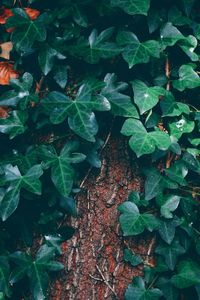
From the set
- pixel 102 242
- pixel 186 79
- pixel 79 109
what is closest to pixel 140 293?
pixel 102 242

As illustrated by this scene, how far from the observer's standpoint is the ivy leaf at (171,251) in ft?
5.36

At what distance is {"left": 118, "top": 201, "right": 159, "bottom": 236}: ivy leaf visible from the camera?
1.59 meters

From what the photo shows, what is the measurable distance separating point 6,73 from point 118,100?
0.50 m

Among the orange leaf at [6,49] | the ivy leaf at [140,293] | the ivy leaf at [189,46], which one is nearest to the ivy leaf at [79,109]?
the orange leaf at [6,49]

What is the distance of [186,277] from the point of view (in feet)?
5.27

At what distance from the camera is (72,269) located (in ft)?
5.32

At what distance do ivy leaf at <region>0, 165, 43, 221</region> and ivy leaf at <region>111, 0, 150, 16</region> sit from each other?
28.4 inches

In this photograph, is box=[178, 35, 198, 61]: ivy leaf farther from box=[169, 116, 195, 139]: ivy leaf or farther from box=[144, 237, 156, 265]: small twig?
box=[144, 237, 156, 265]: small twig

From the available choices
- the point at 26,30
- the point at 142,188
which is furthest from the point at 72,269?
the point at 26,30

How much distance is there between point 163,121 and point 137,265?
0.61 metres

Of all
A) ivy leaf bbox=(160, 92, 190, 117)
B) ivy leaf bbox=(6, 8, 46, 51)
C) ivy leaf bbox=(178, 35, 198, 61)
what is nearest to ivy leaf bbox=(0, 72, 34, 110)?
ivy leaf bbox=(6, 8, 46, 51)

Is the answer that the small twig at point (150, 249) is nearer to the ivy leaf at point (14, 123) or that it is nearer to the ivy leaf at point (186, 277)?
the ivy leaf at point (186, 277)

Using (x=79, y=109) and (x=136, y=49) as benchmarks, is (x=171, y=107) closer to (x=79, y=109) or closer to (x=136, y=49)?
(x=136, y=49)

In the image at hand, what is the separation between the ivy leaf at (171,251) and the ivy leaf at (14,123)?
73 centimetres
